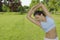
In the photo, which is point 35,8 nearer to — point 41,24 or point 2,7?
point 41,24

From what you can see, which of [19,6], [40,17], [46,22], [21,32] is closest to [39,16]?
[40,17]

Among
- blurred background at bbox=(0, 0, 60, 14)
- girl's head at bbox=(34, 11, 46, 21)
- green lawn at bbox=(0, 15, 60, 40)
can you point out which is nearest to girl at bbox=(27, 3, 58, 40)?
girl's head at bbox=(34, 11, 46, 21)

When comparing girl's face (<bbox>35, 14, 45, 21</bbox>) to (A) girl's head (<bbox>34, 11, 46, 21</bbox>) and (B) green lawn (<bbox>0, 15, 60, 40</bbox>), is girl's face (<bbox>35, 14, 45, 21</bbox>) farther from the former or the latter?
(B) green lawn (<bbox>0, 15, 60, 40</bbox>)

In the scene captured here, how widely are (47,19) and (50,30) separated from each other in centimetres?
17

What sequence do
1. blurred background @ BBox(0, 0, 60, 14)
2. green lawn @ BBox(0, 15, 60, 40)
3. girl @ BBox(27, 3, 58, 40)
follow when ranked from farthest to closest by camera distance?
blurred background @ BBox(0, 0, 60, 14)
green lawn @ BBox(0, 15, 60, 40)
girl @ BBox(27, 3, 58, 40)

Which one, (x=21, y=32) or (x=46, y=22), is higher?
(x=46, y=22)

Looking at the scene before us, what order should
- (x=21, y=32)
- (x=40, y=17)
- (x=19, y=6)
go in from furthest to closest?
(x=19, y=6), (x=21, y=32), (x=40, y=17)

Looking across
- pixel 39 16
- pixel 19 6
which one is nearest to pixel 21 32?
pixel 39 16

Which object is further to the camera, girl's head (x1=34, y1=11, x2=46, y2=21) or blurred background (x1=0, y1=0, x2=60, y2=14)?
blurred background (x1=0, y1=0, x2=60, y2=14)

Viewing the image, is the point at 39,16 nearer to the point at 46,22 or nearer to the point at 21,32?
the point at 46,22

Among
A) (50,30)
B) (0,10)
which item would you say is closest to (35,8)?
(50,30)

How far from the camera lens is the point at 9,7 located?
44.6m

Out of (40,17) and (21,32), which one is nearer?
(40,17)

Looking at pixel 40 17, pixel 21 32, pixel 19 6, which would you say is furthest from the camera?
pixel 19 6
